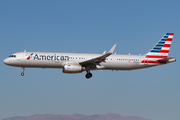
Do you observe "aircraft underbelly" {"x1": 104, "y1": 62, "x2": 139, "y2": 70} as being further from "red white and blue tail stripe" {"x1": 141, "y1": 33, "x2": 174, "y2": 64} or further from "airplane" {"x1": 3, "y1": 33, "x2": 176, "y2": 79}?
"red white and blue tail stripe" {"x1": 141, "y1": 33, "x2": 174, "y2": 64}

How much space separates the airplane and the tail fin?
35 cm

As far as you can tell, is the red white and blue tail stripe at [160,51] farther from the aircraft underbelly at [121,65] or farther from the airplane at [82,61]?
the aircraft underbelly at [121,65]

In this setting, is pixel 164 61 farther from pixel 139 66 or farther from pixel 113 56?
pixel 113 56

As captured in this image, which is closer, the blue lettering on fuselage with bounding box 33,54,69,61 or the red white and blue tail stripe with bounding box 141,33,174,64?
the blue lettering on fuselage with bounding box 33,54,69,61

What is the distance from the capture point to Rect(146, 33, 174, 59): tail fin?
5552 cm

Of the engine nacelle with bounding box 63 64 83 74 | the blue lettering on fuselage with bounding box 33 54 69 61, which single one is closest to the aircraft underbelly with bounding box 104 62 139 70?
the engine nacelle with bounding box 63 64 83 74

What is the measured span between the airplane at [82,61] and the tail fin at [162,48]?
35cm

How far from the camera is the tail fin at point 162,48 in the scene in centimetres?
5552

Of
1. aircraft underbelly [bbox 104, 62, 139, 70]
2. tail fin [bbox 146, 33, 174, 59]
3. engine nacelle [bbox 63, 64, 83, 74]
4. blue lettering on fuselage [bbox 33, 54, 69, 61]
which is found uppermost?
tail fin [bbox 146, 33, 174, 59]

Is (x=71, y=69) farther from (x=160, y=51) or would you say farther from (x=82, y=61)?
(x=160, y=51)

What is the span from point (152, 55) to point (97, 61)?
11691mm

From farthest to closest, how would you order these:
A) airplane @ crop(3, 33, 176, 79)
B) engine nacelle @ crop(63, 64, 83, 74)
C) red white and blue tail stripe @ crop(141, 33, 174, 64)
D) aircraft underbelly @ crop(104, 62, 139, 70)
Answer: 1. red white and blue tail stripe @ crop(141, 33, 174, 64)
2. aircraft underbelly @ crop(104, 62, 139, 70)
3. airplane @ crop(3, 33, 176, 79)
4. engine nacelle @ crop(63, 64, 83, 74)

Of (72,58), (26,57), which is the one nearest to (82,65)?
(72,58)

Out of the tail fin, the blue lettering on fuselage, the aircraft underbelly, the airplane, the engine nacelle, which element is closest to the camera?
the engine nacelle
